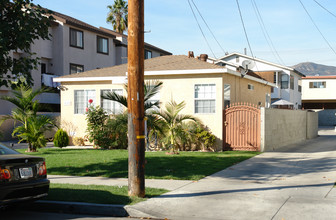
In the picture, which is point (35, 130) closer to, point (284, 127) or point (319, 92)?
point (284, 127)

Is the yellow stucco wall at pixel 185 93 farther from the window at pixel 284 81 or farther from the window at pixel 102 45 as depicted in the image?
the window at pixel 284 81

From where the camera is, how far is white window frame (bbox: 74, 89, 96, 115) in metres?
21.0

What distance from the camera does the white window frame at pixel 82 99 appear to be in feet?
68.8

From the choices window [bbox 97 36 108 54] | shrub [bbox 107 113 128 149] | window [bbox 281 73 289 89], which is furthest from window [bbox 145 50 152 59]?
shrub [bbox 107 113 128 149]

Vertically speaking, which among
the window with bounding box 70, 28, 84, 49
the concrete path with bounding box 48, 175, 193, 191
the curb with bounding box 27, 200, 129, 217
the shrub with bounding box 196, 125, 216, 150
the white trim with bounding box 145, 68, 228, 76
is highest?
the window with bounding box 70, 28, 84, 49

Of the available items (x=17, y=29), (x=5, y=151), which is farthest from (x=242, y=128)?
(x=5, y=151)

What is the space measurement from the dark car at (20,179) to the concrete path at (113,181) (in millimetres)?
2691

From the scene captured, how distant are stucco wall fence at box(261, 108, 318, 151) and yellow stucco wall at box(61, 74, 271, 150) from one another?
6.52ft

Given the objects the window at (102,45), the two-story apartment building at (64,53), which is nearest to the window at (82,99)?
the two-story apartment building at (64,53)

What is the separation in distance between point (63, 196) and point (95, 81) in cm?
1277

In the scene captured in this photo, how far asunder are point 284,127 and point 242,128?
4363mm

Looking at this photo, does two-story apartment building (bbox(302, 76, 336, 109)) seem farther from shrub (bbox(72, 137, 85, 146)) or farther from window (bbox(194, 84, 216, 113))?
shrub (bbox(72, 137, 85, 146))

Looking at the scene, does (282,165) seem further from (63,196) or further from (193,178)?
(63,196)

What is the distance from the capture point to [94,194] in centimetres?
867
